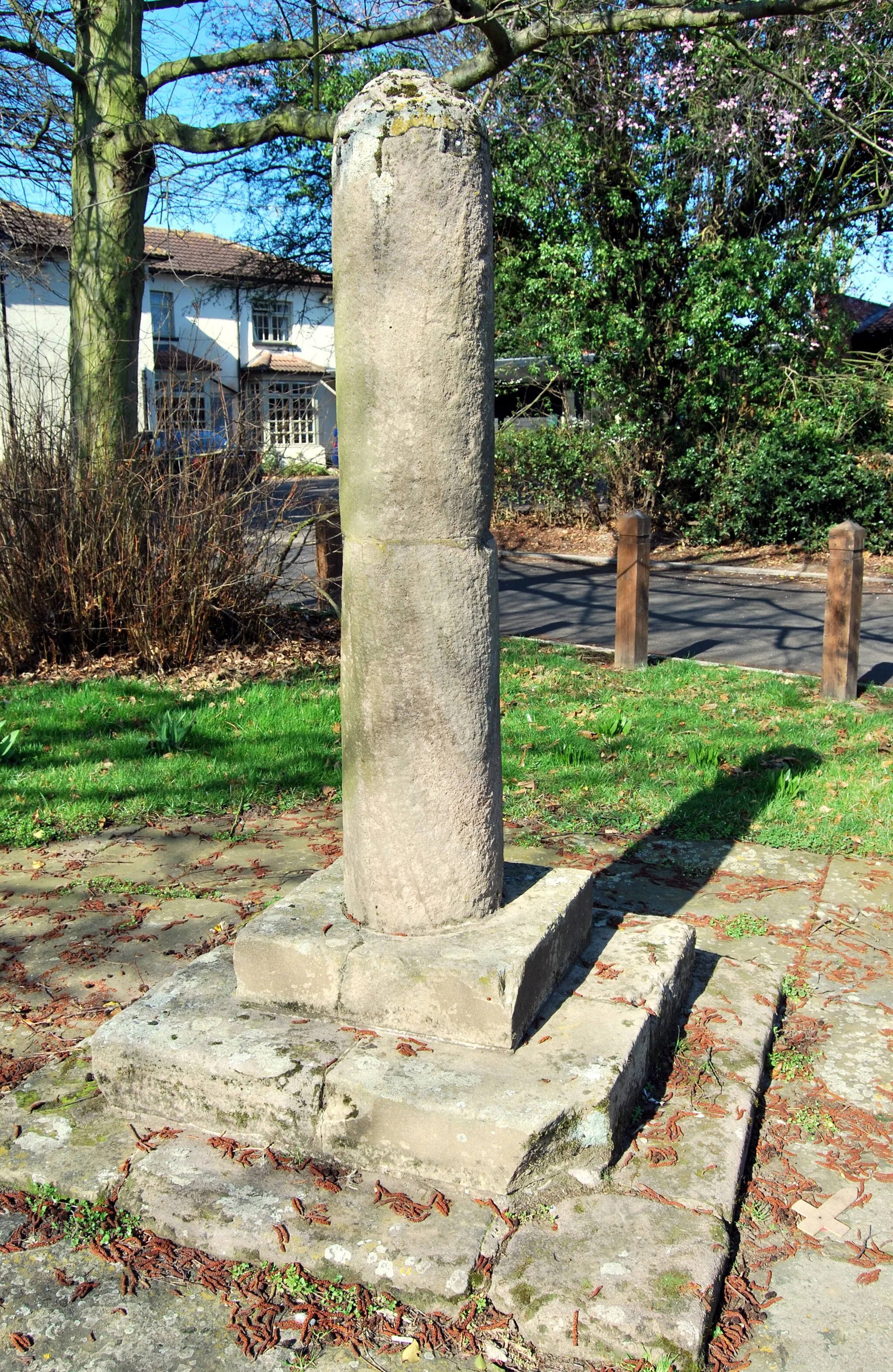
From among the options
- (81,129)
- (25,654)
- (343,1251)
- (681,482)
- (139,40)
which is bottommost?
(343,1251)

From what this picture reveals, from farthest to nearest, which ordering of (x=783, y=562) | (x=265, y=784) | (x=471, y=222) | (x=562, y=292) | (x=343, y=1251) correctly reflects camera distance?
1. (x=562, y=292)
2. (x=783, y=562)
3. (x=265, y=784)
4. (x=471, y=222)
5. (x=343, y=1251)

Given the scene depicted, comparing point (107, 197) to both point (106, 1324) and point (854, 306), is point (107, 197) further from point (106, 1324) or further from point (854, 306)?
point (854, 306)

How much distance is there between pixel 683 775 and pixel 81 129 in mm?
7988

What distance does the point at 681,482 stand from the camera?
55.2ft

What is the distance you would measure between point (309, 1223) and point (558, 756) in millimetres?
3898

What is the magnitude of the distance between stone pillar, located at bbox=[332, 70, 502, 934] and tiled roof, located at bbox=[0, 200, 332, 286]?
26.0 feet

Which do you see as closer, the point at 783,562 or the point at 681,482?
the point at 783,562

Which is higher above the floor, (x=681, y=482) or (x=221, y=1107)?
(x=681, y=482)

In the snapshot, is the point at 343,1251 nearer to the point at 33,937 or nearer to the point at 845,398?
the point at 33,937

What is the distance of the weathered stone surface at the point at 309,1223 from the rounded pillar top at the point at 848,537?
6.23 meters

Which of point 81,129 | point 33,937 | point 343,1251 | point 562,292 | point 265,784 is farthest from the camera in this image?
point 562,292

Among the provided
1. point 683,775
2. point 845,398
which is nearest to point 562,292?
point 845,398

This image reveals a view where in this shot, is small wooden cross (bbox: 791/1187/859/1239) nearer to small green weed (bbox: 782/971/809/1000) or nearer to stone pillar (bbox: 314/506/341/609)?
small green weed (bbox: 782/971/809/1000)

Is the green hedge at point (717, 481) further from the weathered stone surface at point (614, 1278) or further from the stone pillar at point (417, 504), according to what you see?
the weathered stone surface at point (614, 1278)
